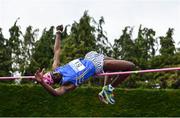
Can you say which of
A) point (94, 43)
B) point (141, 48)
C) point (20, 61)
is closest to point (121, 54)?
point (141, 48)

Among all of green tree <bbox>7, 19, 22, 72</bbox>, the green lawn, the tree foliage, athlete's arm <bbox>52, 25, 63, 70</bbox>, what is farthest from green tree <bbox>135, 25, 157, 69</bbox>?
athlete's arm <bbox>52, 25, 63, 70</bbox>

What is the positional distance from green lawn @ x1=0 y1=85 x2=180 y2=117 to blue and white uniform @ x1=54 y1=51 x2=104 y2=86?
722 cm

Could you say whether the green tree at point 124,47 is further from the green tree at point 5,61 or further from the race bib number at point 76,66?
the race bib number at point 76,66

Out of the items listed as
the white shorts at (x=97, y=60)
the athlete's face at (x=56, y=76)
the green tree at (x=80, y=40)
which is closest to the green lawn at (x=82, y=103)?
the white shorts at (x=97, y=60)

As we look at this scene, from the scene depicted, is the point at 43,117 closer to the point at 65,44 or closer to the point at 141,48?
the point at 65,44

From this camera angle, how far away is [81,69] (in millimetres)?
7258

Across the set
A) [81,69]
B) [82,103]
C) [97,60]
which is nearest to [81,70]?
[81,69]

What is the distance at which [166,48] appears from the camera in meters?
28.7

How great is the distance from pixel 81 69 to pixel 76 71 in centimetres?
9

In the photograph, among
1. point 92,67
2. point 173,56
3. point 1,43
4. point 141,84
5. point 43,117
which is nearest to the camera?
point 92,67

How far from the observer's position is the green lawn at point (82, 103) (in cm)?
1452

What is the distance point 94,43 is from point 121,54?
3.59 metres

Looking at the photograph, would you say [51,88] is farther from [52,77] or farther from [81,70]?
[81,70]

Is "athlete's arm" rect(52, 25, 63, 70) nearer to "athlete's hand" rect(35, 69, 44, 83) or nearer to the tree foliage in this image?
"athlete's hand" rect(35, 69, 44, 83)
